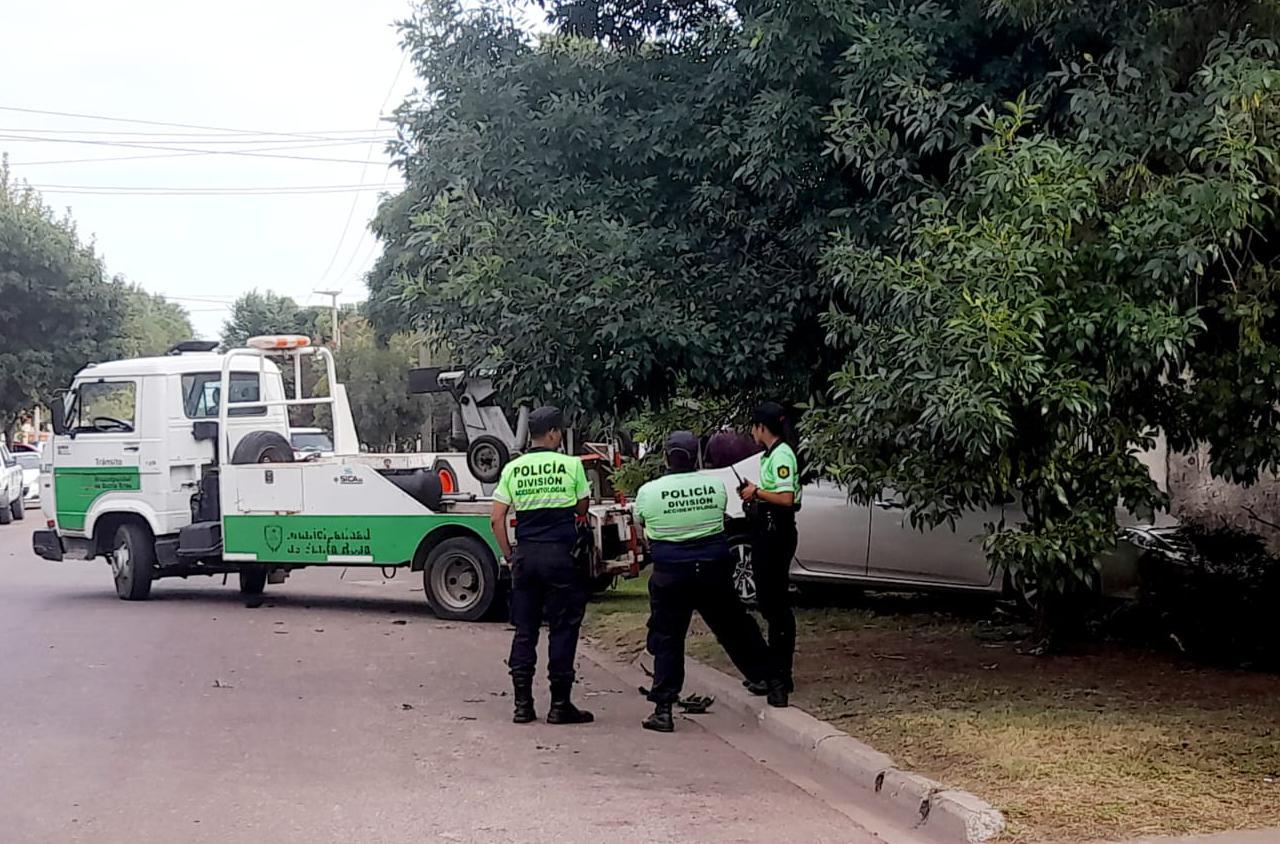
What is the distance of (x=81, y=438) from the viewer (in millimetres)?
14836

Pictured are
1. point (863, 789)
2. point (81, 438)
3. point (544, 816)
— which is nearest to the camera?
point (544, 816)

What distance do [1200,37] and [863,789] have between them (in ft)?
14.3

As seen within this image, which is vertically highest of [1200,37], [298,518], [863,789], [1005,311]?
[1200,37]

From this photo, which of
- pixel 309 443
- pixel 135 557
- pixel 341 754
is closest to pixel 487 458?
pixel 135 557

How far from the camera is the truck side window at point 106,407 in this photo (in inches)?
579

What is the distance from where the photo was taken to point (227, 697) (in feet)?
30.7

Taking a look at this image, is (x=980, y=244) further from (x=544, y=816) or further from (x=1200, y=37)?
(x=544, y=816)

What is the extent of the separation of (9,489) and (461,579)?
20026 millimetres

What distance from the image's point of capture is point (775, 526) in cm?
857

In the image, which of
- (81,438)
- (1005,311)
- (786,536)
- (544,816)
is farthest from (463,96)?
(81,438)

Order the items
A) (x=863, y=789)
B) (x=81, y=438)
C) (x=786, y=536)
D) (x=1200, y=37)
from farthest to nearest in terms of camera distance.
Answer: (x=81, y=438) < (x=786, y=536) < (x=1200, y=37) < (x=863, y=789)

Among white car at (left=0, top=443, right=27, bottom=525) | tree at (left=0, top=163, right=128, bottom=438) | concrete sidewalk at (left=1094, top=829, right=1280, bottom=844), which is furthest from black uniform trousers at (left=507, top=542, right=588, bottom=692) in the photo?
tree at (left=0, top=163, right=128, bottom=438)

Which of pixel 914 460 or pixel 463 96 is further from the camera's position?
pixel 463 96

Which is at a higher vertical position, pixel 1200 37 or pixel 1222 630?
pixel 1200 37
